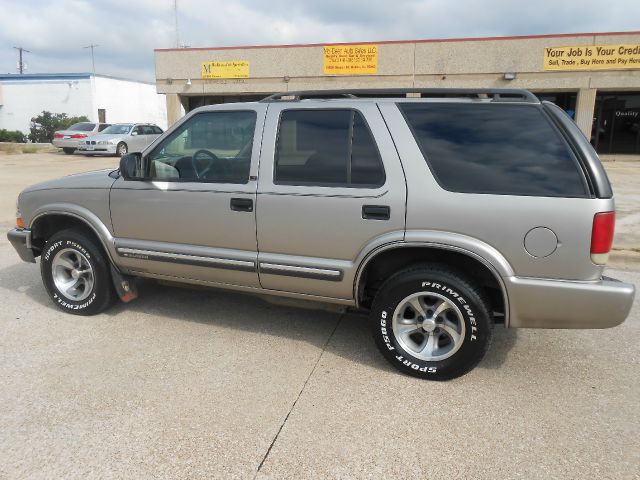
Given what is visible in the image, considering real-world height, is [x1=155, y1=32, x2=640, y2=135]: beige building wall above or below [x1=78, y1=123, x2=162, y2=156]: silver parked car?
above

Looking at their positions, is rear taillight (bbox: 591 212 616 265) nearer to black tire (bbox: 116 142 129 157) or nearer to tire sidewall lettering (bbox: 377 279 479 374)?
tire sidewall lettering (bbox: 377 279 479 374)

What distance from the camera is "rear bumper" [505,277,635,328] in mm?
2863

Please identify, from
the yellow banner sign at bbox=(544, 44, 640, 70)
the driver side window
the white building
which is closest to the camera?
the driver side window

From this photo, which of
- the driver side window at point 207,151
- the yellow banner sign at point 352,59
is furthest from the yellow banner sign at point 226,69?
the driver side window at point 207,151

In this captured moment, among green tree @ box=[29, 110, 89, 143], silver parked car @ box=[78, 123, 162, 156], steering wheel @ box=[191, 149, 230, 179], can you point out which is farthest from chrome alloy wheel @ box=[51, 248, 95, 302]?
green tree @ box=[29, 110, 89, 143]

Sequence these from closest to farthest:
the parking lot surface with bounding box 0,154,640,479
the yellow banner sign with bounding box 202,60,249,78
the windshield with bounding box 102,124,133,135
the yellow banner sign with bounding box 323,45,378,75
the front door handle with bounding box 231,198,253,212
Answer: the parking lot surface with bounding box 0,154,640,479
the front door handle with bounding box 231,198,253,212
the yellow banner sign with bounding box 323,45,378,75
the windshield with bounding box 102,124,133,135
the yellow banner sign with bounding box 202,60,249,78

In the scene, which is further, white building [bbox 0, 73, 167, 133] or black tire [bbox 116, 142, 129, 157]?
white building [bbox 0, 73, 167, 133]

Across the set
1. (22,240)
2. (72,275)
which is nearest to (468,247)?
(72,275)

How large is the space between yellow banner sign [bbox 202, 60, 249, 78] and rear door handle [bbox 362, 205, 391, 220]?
21024 millimetres

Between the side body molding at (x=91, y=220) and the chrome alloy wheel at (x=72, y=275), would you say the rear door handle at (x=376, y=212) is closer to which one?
the side body molding at (x=91, y=220)

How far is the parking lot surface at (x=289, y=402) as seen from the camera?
8.13 feet

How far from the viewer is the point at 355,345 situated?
381cm

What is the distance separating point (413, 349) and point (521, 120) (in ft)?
5.47

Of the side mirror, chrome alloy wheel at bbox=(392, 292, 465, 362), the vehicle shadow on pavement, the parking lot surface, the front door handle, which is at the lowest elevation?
the parking lot surface
